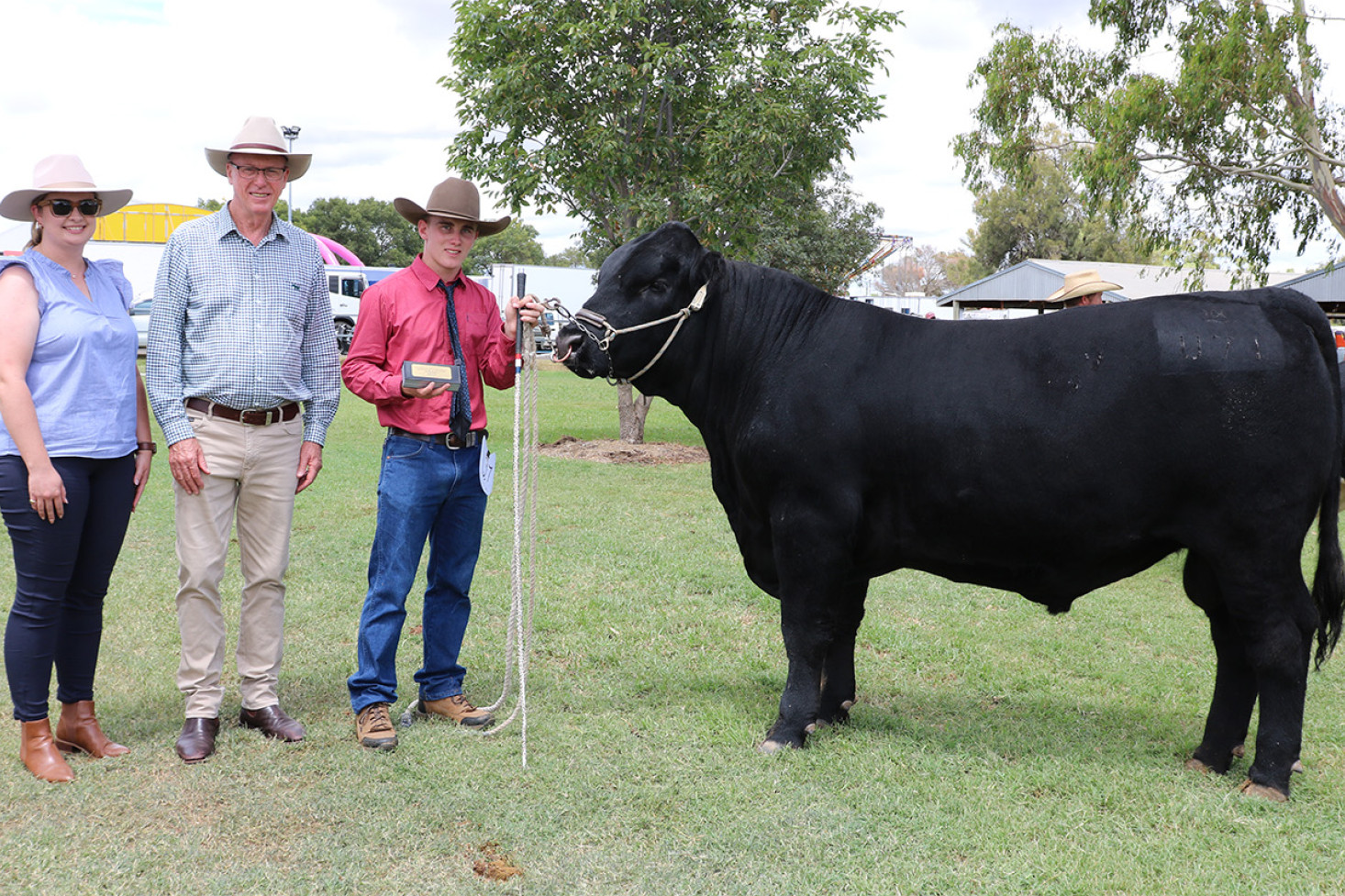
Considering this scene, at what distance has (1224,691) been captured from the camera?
4.29 m

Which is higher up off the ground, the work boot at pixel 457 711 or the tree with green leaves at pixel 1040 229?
the tree with green leaves at pixel 1040 229

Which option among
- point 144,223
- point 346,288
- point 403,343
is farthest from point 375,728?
point 144,223

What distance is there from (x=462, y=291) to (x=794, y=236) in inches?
1420

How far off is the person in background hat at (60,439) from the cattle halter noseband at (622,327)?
183 centimetres

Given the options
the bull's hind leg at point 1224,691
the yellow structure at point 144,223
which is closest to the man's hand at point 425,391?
the bull's hind leg at point 1224,691

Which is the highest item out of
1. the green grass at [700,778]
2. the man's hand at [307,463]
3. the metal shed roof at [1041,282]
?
the metal shed roof at [1041,282]

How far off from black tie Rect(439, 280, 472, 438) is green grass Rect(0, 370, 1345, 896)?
1352mm

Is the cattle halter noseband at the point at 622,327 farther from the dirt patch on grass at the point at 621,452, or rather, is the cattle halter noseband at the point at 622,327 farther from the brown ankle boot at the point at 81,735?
the dirt patch on grass at the point at 621,452

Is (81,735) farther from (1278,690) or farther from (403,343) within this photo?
(1278,690)

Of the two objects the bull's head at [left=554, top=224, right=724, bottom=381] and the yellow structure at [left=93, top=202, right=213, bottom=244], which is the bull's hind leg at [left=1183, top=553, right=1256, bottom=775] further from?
the yellow structure at [left=93, top=202, right=213, bottom=244]

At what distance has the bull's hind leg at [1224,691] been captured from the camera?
14.0ft

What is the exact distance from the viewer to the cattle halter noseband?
442 centimetres

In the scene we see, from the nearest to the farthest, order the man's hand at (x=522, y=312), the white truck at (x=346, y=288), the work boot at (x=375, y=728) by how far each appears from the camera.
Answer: the work boot at (x=375, y=728), the man's hand at (x=522, y=312), the white truck at (x=346, y=288)

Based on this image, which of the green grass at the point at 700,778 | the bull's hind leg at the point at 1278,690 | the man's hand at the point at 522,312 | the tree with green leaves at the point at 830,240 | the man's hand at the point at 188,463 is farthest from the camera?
the tree with green leaves at the point at 830,240
